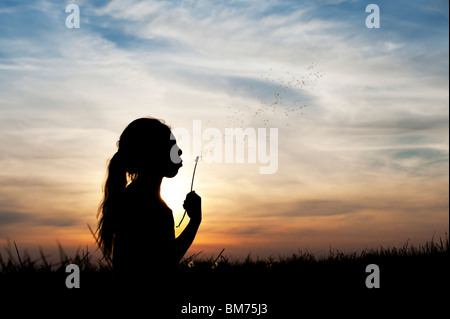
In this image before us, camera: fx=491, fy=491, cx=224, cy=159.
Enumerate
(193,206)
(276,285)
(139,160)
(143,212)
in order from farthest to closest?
(276,285) < (193,206) < (139,160) < (143,212)

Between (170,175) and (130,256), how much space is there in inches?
40.9

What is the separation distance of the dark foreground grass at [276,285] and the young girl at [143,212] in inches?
6.9

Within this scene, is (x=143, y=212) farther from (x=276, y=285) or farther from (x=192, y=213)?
(x=276, y=285)

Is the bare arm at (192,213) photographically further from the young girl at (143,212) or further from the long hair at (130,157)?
the long hair at (130,157)

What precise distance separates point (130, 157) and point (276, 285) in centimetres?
329

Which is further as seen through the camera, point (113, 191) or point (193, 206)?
point (193, 206)

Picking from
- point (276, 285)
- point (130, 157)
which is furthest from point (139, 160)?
point (276, 285)

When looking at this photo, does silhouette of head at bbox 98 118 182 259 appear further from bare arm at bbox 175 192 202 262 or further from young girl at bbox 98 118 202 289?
bare arm at bbox 175 192 202 262

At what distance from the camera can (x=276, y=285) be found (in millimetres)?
7465

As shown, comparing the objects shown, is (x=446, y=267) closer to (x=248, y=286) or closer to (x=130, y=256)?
(x=248, y=286)

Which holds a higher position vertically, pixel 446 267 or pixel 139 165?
pixel 139 165

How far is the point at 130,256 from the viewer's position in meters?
5.19
